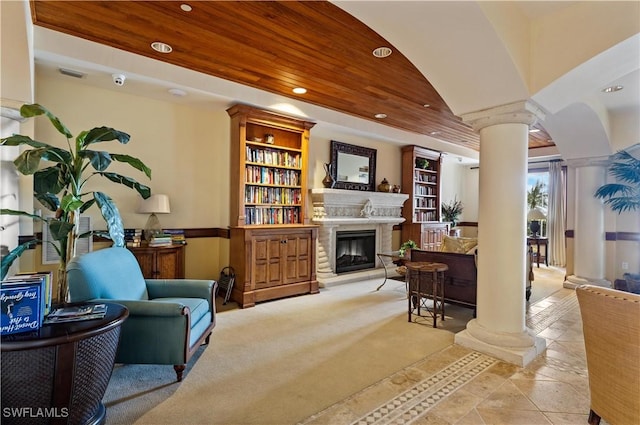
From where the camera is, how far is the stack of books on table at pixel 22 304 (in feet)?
5.11

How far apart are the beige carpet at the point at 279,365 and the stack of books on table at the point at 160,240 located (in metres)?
1.09

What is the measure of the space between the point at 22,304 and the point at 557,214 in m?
9.38

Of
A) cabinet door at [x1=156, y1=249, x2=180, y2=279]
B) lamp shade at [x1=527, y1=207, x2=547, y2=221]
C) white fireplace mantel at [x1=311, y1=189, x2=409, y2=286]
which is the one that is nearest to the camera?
cabinet door at [x1=156, y1=249, x2=180, y2=279]

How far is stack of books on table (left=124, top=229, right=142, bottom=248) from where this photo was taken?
12.5ft

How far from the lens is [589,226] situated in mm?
5281

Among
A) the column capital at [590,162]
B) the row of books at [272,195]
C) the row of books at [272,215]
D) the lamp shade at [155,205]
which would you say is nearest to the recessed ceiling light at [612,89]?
the column capital at [590,162]

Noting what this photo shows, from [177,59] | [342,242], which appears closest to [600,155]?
[342,242]

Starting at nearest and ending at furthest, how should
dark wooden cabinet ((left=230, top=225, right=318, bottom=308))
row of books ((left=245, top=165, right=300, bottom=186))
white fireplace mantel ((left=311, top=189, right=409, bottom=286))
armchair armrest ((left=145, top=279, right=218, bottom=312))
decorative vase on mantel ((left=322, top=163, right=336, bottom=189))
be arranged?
armchair armrest ((left=145, top=279, right=218, bottom=312)) < dark wooden cabinet ((left=230, top=225, right=318, bottom=308)) < row of books ((left=245, top=165, right=300, bottom=186)) < white fireplace mantel ((left=311, top=189, right=409, bottom=286)) < decorative vase on mantel ((left=322, top=163, right=336, bottom=189))

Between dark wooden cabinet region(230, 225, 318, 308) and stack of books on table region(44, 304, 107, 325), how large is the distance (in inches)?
90.7

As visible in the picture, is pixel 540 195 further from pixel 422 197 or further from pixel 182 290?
pixel 182 290

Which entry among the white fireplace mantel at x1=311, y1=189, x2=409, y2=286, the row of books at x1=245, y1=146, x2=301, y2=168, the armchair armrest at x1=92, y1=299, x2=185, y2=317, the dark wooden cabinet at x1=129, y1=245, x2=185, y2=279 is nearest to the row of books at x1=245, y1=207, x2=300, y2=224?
the white fireplace mantel at x1=311, y1=189, x2=409, y2=286

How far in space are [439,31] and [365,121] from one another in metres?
3.40

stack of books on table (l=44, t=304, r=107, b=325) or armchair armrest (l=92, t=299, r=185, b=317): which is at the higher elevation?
stack of books on table (l=44, t=304, r=107, b=325)

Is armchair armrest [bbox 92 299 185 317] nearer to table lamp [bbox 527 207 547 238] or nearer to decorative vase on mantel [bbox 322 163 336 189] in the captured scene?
decorative vase on mantel [bbox 322 163 336 189]
